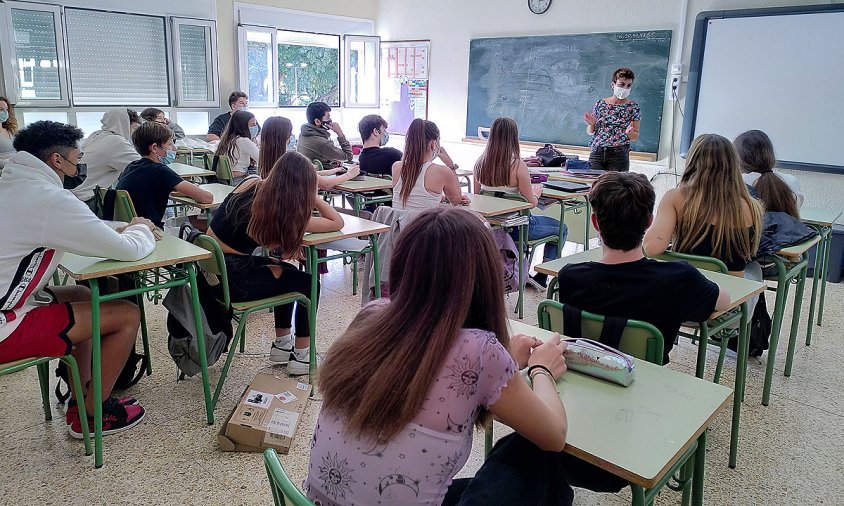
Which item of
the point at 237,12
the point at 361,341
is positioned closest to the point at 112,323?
the point at 361,341

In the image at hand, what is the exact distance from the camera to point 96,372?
2.17m

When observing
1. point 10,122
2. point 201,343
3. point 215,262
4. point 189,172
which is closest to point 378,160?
point 189,172

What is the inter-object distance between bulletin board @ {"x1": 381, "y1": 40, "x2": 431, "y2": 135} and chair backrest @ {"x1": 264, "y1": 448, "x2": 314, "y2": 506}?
301 inches

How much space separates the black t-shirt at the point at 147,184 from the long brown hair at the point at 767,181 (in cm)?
292

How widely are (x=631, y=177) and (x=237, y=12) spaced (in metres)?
6.94

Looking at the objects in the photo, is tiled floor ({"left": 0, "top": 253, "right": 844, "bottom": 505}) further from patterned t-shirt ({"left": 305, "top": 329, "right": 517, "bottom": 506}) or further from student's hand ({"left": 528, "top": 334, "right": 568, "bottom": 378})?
patterned t-shirt ({"left": 305, "top": 329, "right": 517, "bottom": 506})

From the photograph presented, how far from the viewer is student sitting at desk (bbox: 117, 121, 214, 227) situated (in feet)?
10.3

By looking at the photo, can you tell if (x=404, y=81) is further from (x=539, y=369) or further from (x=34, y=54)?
(x=539, y=369)

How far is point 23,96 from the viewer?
6.20 m

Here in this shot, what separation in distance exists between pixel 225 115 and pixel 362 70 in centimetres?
244

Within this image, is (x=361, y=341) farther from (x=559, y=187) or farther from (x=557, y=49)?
(x=557, y=49)

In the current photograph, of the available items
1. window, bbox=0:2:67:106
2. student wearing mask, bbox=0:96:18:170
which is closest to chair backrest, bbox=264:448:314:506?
student wearing mask, bbox=0:96:18:170

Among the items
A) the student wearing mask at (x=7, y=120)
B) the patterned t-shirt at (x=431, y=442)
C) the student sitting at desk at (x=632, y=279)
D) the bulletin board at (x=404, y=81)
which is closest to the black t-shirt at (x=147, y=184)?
the student sitting at desk at (x=632, y=279)

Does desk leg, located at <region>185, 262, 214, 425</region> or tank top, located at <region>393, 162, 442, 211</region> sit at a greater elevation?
tank top, located at <region>393, 162, 442, 211</region>
